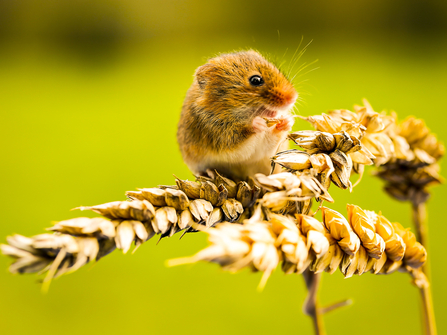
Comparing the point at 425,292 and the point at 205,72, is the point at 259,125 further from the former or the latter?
the point at 425,292

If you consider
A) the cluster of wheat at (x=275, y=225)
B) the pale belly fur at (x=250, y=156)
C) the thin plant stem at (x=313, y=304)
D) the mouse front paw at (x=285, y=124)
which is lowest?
the thin plant stem at (x=313, y=304)

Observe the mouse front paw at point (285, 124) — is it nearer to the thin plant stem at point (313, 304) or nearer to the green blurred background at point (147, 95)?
the thin plant stem at point (313, 304)

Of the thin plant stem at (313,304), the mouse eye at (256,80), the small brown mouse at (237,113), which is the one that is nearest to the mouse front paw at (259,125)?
the small brown mouse at (237,113)

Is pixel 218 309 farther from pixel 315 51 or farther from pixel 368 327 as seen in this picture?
pixel 315 51

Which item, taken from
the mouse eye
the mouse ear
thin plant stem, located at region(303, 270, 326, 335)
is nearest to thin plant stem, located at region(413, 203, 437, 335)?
thin plant stem, located at region(303, 270, 326, 335)

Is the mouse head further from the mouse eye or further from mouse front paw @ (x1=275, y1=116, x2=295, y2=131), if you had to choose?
mouse front paw @ (x1=275, y1=116, x2=295, y2=131)

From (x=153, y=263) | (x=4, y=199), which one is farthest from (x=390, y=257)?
(x=4, y=199)
